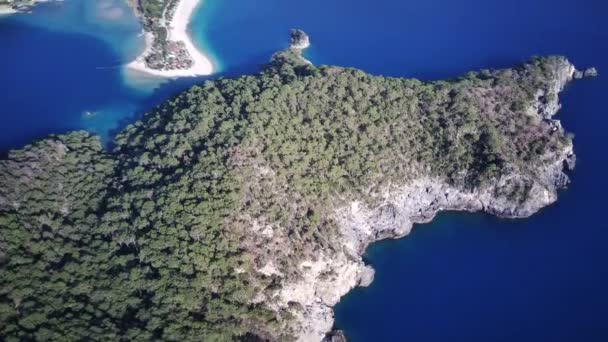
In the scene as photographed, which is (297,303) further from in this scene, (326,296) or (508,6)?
(508,6)

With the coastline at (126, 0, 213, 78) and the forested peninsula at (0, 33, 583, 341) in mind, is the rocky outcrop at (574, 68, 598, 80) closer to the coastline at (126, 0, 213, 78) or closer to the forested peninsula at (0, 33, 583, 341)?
the forested peninsula at (0, 33, 583, 341)

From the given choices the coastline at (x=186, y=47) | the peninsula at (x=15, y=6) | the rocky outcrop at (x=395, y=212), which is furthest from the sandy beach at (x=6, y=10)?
the rocky outcrop at (x=395, y=212)

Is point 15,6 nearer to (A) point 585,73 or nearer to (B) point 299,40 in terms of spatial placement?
(B) point 299,40

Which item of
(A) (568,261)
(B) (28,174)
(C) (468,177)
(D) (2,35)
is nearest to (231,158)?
(B) (28,174)

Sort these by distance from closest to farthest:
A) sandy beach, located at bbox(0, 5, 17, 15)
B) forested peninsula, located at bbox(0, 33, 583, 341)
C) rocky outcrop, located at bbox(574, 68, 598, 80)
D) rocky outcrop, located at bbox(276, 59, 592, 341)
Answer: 1. forested peninsula, located at bbox(0, 33, 583, 341)
2. rocky outcrop, located at bbox(276, 59, 592, 341)
3. rocky outcrop, located at bbox(574, 68, 598, 80)
4. sandy beach, located at bbox(0, 5, 17, 15)

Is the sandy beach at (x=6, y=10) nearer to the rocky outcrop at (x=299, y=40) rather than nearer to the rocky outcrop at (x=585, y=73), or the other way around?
the rocky outcrop at (x=299, y=40)

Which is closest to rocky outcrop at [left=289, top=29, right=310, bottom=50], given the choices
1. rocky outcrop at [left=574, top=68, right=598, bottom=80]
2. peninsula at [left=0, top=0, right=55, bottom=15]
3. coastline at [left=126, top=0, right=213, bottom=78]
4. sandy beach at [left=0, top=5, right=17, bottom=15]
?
coastline at [left=126, top=0, right=213, bottom=78]

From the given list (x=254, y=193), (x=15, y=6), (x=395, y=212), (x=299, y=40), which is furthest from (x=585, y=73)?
(x=15, y=6)
